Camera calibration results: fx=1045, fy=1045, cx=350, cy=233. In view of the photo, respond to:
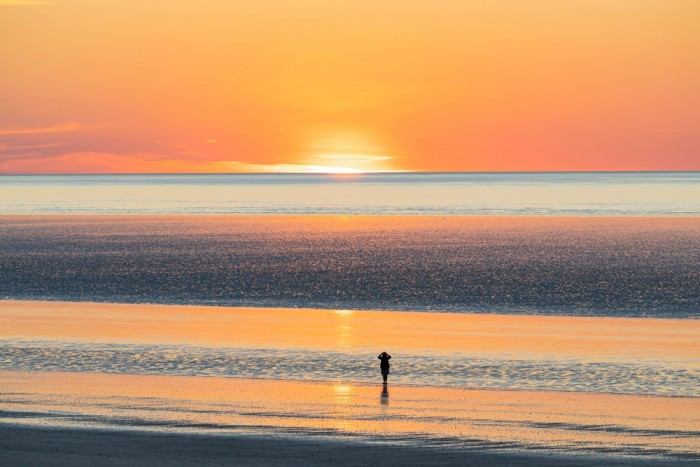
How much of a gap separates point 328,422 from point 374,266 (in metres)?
41.5

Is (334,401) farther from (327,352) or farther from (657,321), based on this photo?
(657,321)

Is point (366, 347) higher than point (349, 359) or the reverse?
higher

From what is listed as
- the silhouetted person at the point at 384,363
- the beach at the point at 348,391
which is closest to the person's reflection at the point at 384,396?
the beach at the point at 348,391

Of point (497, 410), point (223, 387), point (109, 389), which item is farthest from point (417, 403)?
point (109, 389)

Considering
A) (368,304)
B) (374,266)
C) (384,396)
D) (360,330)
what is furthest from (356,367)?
(374,266)

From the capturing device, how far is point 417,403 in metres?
22.2

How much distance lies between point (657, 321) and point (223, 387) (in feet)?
62.9

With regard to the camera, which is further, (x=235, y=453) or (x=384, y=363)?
(x=384, y=363)

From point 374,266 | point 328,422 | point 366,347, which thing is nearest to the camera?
point 328,422

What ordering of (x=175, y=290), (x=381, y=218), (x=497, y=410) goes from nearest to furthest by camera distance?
(x=497, y=410), (x=175, y=290), (x=381, y=218)

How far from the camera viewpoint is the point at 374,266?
202 feet

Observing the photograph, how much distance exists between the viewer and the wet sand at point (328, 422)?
1794 centimetres

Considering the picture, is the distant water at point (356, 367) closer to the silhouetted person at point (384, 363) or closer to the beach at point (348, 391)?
the beach at point (348, 391)

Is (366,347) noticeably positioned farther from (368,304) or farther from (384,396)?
(368,304)
